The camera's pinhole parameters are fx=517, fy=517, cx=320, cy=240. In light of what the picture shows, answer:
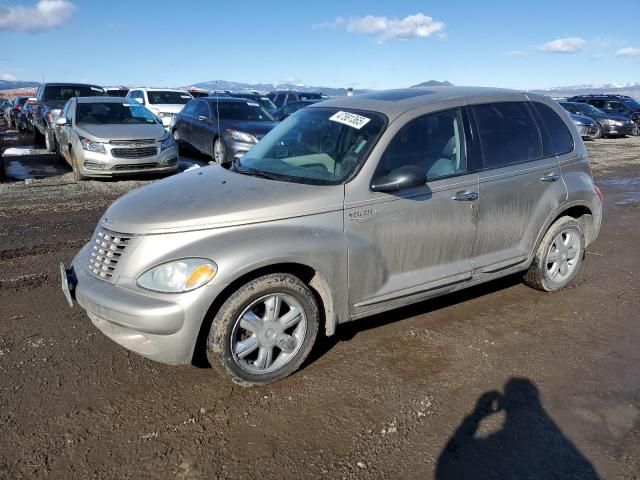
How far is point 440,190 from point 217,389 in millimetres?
2065

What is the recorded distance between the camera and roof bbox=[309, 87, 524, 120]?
386 centimetres

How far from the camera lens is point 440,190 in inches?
148

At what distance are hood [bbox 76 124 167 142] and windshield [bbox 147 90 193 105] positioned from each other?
315 inches

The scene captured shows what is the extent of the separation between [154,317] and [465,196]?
237 cm

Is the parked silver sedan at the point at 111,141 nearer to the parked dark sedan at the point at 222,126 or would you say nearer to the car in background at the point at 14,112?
the parked dark sedan at the point at 222,126

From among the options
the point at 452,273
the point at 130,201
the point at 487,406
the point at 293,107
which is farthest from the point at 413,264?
the point at 293,107

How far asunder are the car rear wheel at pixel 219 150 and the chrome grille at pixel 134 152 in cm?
175

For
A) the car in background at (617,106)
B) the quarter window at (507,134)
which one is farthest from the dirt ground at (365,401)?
the car in background at (617,106)

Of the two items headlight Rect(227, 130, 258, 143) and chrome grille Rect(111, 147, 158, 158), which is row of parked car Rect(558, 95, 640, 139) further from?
chrome grille Rect(111, 147, 158, 158)

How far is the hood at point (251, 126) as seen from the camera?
36.9ft

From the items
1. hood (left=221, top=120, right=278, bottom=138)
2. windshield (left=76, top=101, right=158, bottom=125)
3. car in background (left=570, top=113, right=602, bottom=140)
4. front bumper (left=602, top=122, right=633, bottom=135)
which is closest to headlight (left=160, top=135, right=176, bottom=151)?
windshield (left=76, top=101, right=158, bottom=125)

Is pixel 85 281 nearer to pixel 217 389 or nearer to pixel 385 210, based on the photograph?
pixel 217 389

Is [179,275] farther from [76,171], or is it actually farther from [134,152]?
[76,171]

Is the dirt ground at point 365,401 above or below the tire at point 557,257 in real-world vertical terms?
below
